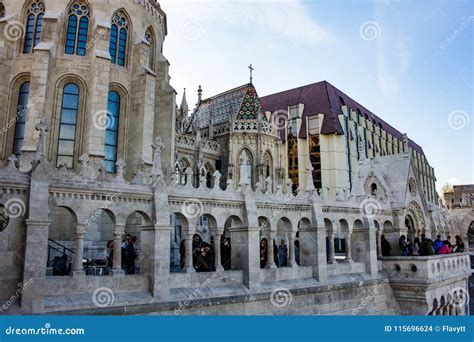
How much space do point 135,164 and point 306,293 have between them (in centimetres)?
930

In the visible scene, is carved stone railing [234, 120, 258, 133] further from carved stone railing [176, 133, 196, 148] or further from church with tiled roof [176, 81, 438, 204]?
carved stone railing [176, 133, 196, 148]

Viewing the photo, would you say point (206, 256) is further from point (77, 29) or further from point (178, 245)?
point (77, 29)

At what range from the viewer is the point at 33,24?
17156 millimetres

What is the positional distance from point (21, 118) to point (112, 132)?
3.62m

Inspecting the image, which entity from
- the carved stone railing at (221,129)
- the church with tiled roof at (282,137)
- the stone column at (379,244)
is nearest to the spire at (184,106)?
the church with tiled roof at (282,137)

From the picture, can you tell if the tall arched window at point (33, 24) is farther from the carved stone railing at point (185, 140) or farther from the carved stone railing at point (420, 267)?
the carved stone railing at point (420, 267)

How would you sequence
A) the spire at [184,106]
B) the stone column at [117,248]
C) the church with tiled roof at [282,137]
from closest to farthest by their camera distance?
the stone column at [117,248] → the church with tiled roof at [282,137] → the spire at [184,106]

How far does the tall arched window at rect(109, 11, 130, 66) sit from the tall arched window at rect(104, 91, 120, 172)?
1.72 metres

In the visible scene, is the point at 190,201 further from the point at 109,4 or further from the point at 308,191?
the point at 109,4

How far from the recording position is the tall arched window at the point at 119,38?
59.7 feet

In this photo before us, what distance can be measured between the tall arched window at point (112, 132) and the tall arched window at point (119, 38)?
67.7 inches

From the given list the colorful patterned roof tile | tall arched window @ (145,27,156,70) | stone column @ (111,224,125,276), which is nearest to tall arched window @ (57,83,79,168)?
tall arched window @ (145,27,156,70)

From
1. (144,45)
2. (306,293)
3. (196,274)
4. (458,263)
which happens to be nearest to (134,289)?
(196,274)

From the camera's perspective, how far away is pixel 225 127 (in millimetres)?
29781
